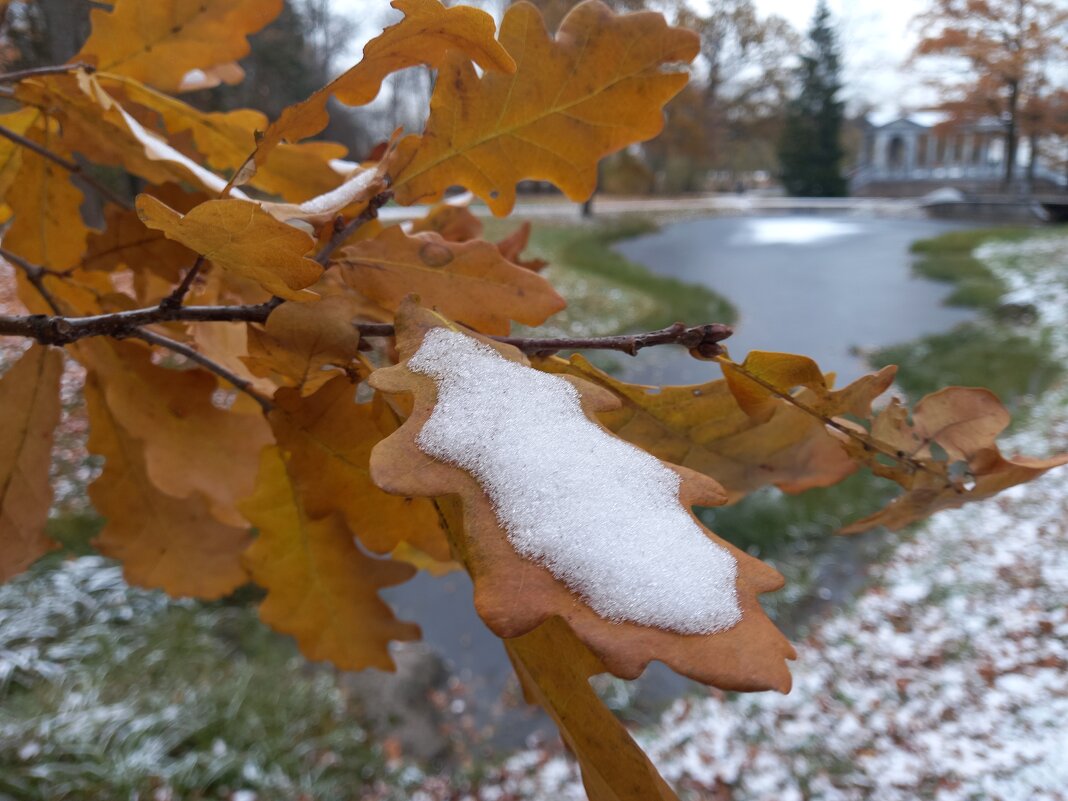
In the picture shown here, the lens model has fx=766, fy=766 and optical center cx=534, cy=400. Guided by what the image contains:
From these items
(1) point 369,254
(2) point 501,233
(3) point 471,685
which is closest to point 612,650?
(1) point 369,254

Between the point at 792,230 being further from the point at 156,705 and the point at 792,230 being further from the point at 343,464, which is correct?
the point at 343,464

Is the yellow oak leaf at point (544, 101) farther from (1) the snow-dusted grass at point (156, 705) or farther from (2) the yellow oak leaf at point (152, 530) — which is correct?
(1) the snow-dusted grass at point (156, 705)

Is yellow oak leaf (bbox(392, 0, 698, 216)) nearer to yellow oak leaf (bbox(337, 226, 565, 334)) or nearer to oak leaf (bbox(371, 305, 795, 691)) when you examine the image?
yellow oak leaf (bbox(337, 226, 565, 334))

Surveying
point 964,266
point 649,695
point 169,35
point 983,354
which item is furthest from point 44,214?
point 964,266

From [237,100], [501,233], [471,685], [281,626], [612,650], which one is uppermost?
[237,100]

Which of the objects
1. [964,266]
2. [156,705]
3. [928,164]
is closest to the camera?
[156,705]

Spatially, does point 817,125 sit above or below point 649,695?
above

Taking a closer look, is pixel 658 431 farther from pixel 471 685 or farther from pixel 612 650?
pixel 471 685
